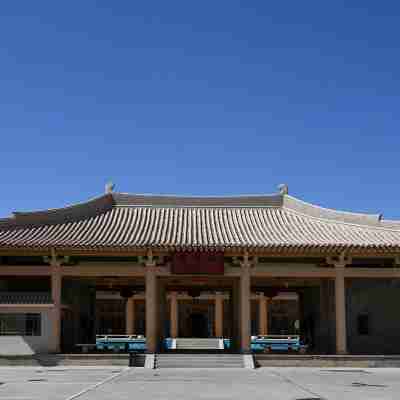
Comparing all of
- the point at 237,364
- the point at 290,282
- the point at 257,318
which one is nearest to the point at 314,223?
the point at 290,282

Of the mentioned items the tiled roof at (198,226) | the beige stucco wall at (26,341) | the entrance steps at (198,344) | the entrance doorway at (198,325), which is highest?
the tiled roof at (198,226)

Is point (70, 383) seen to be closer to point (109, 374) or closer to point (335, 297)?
point (109, 374)

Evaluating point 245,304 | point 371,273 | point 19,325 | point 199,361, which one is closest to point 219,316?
point 245,304

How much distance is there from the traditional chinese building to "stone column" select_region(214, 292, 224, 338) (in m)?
18.0

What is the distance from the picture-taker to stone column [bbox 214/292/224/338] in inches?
2269

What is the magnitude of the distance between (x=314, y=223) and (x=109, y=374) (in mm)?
14543

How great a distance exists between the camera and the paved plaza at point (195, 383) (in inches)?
690

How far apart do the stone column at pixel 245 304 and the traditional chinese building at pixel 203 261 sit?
44 mm

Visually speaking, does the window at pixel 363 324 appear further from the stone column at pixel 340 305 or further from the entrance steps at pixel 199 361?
the entrance steps at pixel 199 361

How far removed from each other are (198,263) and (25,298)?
7.39 meters

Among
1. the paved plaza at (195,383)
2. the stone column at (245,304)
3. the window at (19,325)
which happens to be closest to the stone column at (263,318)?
the stone column at (245,304)

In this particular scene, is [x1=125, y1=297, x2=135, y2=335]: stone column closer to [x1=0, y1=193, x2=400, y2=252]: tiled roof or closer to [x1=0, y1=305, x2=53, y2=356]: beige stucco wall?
[x1=0, y1=193, x2=400, y2=252]: tiled roof

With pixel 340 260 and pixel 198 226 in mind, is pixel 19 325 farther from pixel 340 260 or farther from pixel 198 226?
pixel 340 260

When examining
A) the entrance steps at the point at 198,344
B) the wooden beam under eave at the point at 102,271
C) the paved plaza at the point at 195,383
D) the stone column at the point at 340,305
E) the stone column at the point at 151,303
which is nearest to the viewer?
the paved plaza at the point at 195,383
